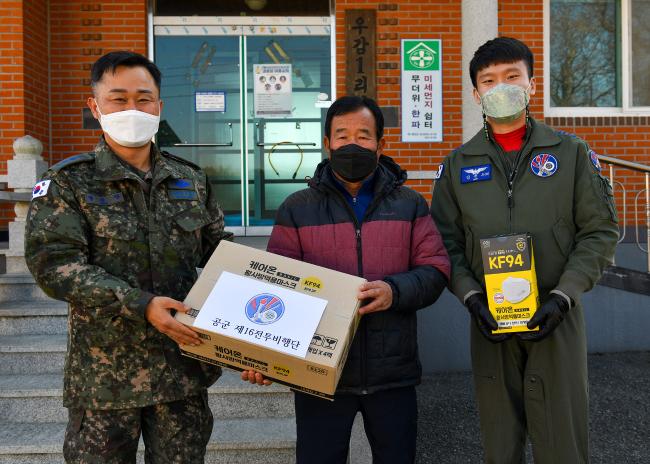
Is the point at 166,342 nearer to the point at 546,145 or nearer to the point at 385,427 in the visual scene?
the point at 385,427

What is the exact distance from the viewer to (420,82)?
19.2ft

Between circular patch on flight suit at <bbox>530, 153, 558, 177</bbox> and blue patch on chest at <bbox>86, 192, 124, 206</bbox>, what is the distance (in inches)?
58.1

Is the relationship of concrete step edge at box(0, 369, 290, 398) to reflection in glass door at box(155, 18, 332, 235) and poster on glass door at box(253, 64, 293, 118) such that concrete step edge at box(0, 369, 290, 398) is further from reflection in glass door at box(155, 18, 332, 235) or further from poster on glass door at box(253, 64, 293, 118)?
poster on glass door at box(253, 64, 293, 118)

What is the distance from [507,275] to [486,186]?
0.36 m

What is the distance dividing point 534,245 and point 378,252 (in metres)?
0.58

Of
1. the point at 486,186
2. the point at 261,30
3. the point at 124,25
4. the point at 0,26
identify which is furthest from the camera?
the point at 261,30

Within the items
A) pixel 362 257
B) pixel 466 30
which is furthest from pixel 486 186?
pixel 466 30

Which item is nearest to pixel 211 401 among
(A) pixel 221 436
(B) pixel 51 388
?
(A) pixel 221 436

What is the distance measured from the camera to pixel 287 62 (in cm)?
623

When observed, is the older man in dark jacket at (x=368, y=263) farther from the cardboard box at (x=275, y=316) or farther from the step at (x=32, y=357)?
the step at (x=32, y=357)

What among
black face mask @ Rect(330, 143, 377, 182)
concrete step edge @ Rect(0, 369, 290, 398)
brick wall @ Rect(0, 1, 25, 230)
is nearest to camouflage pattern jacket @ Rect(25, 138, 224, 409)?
black face mask @ Rect(330, 143, 377, 182)

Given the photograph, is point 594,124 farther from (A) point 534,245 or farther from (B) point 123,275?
(B) point 123,275

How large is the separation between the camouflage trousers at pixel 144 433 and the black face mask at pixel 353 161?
0.97 meters

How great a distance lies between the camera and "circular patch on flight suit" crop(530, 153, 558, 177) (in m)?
2.10
